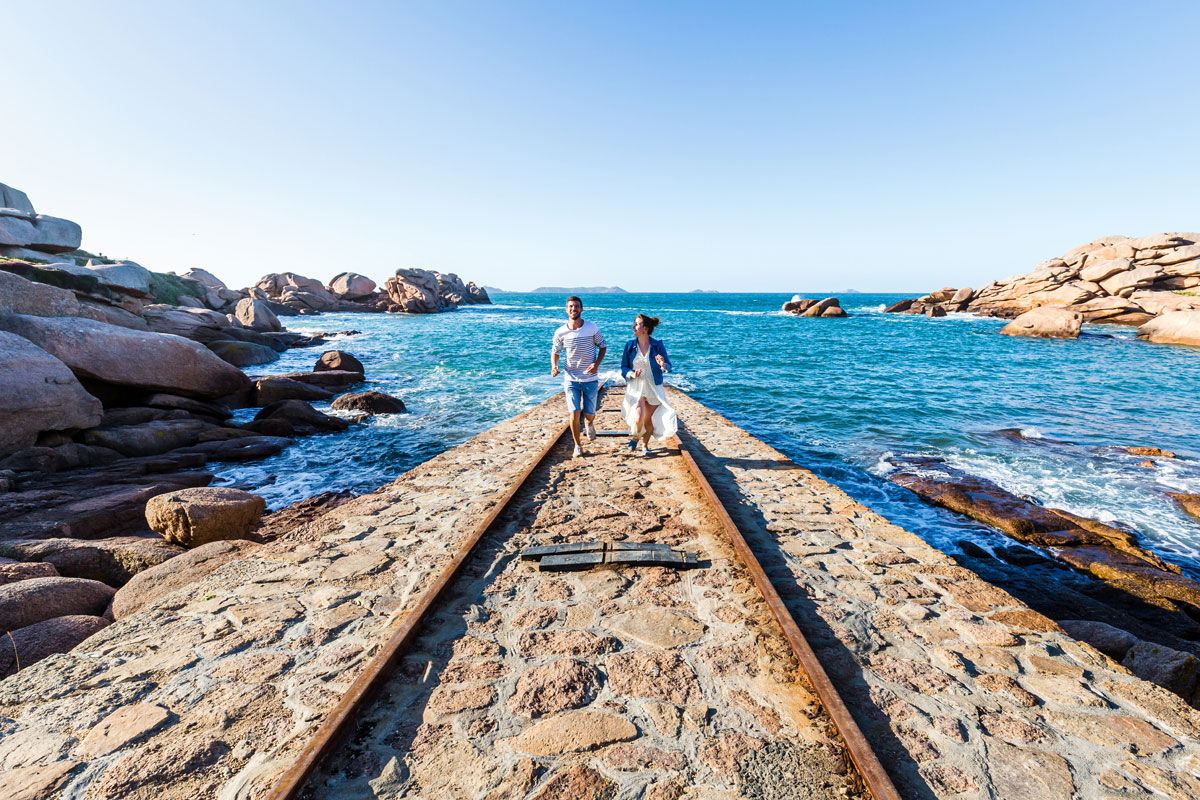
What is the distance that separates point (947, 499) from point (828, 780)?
756 centimetres

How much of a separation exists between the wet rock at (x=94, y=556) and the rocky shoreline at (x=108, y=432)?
0.01 m

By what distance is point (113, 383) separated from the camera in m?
10.9

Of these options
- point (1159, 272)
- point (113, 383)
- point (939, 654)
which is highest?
point (1159, 272)

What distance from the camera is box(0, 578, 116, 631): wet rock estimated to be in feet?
12.5

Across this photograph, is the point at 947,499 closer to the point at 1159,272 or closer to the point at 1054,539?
the point at 1054,539

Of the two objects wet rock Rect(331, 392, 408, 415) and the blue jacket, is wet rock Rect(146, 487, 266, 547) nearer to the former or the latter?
the blue jacket

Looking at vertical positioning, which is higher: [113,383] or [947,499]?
[113,383]

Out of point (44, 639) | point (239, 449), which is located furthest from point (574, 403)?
point (239, 449)

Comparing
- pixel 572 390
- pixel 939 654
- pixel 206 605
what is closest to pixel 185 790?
pixel 206 605

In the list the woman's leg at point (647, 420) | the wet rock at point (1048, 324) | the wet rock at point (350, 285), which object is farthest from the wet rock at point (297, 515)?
the wet rock at point (350, 285)

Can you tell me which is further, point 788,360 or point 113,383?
point 788,360

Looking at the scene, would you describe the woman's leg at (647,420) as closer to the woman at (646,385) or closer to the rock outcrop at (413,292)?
the woman at (646,385)

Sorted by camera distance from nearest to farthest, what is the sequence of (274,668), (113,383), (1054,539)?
(274,668) → (1054,539) → (113,383)

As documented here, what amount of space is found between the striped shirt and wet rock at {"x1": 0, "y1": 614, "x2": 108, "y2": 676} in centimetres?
530
